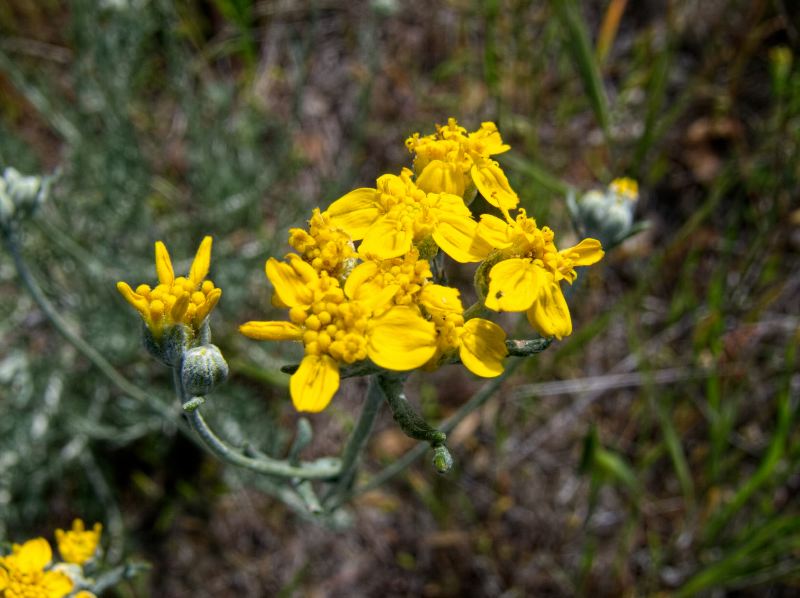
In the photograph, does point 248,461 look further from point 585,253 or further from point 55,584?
Result: point 585,253

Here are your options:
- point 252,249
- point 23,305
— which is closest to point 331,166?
Result: point 252,249

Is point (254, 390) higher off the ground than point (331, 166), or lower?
lower

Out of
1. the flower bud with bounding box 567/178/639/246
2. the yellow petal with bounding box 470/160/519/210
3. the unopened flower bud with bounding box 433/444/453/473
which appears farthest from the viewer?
the flower bud with bounding box 567/178/639/246

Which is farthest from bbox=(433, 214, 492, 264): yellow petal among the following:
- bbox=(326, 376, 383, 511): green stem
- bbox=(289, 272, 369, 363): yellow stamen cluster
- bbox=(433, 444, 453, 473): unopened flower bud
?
bbox=(433, 444, 453, 473): unopened flower bud

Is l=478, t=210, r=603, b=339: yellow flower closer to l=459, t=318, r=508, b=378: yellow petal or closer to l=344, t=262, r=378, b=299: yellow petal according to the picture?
l=459, t=318, r=508, b=378: yellow petal

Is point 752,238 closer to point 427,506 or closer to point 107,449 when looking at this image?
point 427,506

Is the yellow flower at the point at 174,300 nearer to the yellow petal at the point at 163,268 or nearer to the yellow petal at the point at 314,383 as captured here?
the yellow petal at the point at 163,268

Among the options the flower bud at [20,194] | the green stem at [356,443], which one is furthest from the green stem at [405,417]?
the flower bud at [20,194]

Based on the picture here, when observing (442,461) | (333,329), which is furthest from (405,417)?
(333,329)
